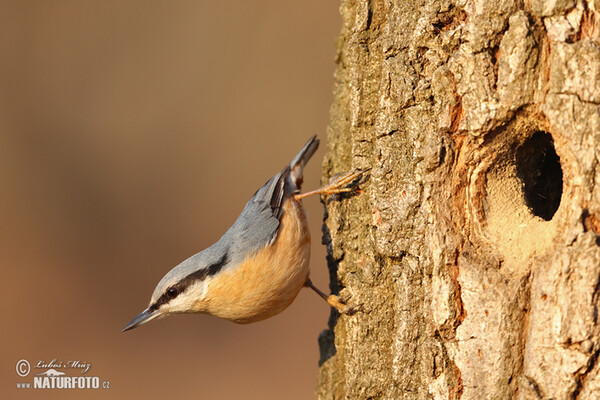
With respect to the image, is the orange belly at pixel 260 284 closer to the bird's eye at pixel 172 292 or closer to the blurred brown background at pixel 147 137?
the bird's eye at pixel 172 292

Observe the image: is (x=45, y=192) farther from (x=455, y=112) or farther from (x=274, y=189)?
(x=455, y=112)

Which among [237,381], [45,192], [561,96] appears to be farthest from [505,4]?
[45,192]

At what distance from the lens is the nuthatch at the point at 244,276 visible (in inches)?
132

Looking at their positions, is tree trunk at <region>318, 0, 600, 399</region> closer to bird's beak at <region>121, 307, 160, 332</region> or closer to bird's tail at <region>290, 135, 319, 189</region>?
bird's tail at <region>290, 135, 319, 189</region>

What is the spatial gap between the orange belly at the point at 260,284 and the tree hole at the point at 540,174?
140cm

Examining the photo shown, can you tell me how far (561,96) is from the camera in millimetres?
2215

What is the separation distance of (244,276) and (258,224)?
37 centimetres

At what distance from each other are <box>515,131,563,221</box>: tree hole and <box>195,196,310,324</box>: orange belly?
140 cm

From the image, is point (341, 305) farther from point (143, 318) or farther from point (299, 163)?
point (299, 163)

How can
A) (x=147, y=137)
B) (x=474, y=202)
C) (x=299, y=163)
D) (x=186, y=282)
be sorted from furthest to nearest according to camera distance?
1. (x=147, y=137)
2. (x=299, y=163)
3. (x=186, y=282)
4. (x=474, y=202)

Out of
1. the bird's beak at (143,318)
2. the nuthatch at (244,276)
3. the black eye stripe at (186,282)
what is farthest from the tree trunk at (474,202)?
the bird's beak at (143,318)

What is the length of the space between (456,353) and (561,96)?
1126mm

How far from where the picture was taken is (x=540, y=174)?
291 cm

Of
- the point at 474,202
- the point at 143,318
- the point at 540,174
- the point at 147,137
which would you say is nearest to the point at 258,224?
the point at 143,318
